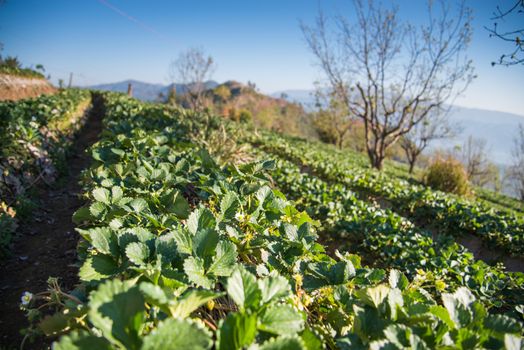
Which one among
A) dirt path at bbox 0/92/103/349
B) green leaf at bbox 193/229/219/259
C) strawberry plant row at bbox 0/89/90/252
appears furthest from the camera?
strawberry plant row at bbox 0/89/90/252

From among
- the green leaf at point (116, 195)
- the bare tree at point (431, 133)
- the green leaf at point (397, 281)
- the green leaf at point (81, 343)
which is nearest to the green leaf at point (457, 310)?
the green leaf at point (397, 281)

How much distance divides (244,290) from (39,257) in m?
3.20

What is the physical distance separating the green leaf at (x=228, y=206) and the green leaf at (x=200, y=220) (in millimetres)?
259

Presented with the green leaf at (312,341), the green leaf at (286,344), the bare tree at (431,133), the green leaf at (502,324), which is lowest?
the green leaf at (312,341)

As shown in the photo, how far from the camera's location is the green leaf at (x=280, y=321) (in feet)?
2.53

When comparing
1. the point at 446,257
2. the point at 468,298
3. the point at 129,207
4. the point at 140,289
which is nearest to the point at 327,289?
the point at 468,298

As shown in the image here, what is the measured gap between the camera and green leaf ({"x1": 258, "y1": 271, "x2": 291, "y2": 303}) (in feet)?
2.87

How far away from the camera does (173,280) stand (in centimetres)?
93

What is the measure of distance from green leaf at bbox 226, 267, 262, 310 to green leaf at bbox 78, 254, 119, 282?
430 mm

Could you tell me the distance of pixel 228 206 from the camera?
5.36 ft

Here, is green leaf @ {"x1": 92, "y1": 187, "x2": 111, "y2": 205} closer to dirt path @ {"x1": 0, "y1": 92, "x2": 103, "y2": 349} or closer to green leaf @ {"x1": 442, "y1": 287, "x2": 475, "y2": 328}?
dirt path @ {"x1": 0, "y1": 92, "x2": 103, "y2": 349}

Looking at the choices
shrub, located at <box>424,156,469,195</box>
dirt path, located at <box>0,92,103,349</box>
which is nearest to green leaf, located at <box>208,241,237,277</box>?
dirt path, located at <box>0,92,103,349</box>

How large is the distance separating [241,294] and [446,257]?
3058mm

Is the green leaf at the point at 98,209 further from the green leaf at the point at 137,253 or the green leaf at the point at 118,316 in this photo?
the green leaf at the point at 118,316
